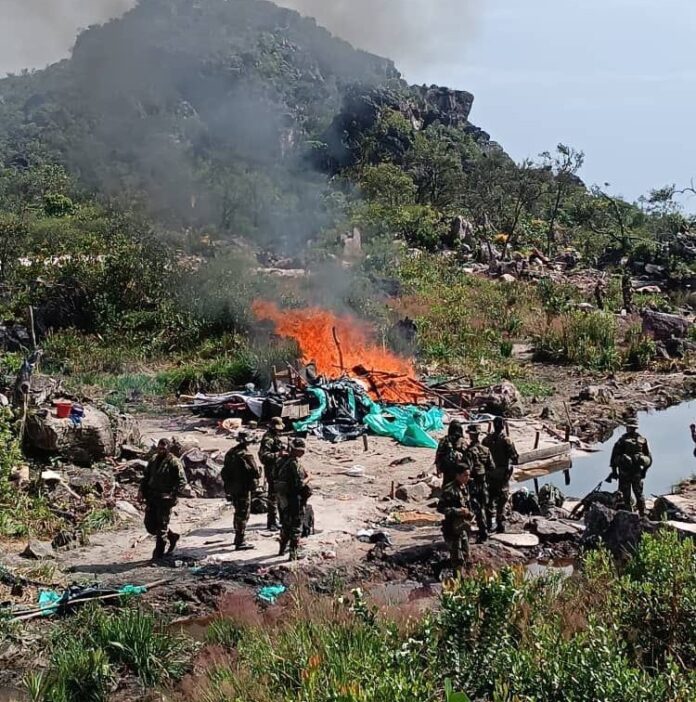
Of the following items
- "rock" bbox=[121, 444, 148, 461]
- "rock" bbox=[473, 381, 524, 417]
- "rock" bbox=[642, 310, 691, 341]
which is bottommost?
"rock" bbox=[121, 444, 148, 461]

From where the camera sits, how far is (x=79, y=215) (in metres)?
32.8

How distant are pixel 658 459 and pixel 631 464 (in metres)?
7.56

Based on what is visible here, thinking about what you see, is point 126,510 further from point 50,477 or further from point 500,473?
point 500,473

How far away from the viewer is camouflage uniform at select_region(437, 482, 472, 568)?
852 cm

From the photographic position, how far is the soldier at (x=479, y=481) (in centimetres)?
993

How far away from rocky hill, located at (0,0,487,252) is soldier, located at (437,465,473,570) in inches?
518

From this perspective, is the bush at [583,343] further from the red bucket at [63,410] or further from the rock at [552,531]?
the red bucket at [63,410]

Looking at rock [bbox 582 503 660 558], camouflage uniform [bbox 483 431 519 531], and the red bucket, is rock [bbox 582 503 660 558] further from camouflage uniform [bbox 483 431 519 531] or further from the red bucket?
the red bucket

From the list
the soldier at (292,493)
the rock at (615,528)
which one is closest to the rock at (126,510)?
the soldier at (292,493)

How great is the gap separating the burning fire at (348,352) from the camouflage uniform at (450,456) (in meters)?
8.08

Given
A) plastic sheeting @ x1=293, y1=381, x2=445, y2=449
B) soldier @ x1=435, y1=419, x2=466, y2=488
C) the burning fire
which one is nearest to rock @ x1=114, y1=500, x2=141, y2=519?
soldier @ x1=435, y1=419, x2=466, y2=488

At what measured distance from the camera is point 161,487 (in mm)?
9070

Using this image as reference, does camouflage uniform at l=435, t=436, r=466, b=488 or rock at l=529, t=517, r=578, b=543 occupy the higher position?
camouflage uniform at l=435, t=436, r=466, b=488

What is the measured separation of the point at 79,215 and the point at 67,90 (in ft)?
50.2
